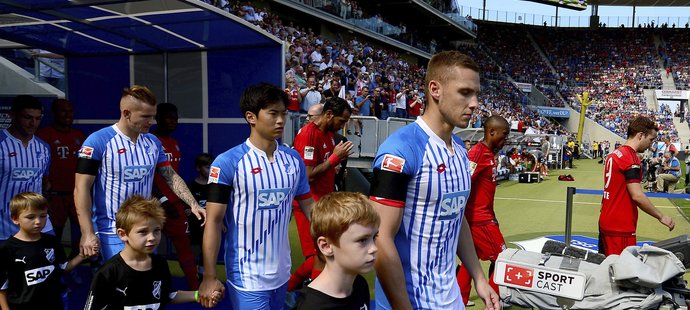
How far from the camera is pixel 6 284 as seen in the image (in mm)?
3549

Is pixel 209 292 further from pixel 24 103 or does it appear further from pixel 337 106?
pixel 24 103

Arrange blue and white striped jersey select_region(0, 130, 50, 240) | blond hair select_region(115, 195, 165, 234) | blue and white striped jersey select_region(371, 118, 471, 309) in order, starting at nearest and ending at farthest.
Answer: blue and white striped jersey select_region(371, 118, 471, 309) → blond hair select_region(115, 195, 165, 234) → blue and white striped jersey select_region(0, 130, 50, 240)

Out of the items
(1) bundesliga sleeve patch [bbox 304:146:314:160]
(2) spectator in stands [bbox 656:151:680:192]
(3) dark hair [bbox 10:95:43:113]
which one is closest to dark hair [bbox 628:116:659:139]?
(1) bundesliga sleeve patch [bbox 304:146:314:160]

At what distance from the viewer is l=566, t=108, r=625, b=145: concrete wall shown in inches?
1826

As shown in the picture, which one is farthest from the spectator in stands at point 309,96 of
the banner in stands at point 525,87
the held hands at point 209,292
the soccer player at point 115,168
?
the banner in stands at point 525,87

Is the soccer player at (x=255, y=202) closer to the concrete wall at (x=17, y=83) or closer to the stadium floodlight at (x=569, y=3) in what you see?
the concrete wall at (x=17, y=83)

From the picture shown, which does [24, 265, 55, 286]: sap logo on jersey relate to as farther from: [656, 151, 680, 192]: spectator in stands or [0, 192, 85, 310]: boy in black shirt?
[656, 151, 680, 192]: spectator in stands

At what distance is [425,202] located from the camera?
2412mm

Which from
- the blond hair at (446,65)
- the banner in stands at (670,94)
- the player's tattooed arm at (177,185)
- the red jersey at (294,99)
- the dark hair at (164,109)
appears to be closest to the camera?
the blond hair at (446,65)

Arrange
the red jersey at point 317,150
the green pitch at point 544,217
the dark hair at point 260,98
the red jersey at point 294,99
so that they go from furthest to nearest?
the red jersey at point 294,99 → the green pitch at point 544,217 → the red jersey at point 317,150 → the dark hair at point 260,98

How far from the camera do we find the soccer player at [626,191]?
16.9 feet

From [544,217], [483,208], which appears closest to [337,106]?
[483,208]

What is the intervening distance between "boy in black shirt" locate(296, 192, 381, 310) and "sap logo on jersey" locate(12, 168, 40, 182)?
367 cm

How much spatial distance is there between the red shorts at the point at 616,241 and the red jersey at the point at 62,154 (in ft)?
18.8
